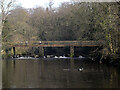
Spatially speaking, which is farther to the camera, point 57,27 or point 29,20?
point 29,20

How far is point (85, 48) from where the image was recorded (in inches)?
1312

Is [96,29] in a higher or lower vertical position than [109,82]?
higher

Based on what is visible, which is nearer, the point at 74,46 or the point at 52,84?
the point at 52,84

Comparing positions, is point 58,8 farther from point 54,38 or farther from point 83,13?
point 83,13

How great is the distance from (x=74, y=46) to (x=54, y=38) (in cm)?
464

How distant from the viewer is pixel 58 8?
→ 148 ft

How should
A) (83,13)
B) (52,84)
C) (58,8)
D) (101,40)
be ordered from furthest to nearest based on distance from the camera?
(58,8) → (83,13) → (101,40) → (52,84)

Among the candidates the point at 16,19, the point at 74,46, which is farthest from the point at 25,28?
the point at 74,46

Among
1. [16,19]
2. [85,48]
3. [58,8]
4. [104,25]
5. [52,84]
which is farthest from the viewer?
[58,8]

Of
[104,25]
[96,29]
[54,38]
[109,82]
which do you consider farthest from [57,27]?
[109,82]

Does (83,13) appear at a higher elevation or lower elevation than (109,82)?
higher

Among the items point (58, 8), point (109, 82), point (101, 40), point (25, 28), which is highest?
point (58, 8)

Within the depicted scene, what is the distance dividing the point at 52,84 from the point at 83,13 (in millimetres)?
17801

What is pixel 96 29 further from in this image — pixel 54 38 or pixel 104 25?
pixel 54 38
